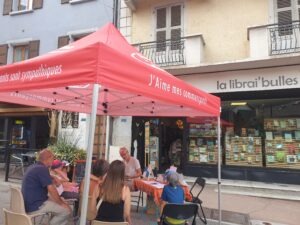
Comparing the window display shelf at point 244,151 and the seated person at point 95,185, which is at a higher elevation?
the window display shelf at point 244,151

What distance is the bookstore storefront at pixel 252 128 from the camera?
10.3m

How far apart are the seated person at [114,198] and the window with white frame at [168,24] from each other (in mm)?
8759

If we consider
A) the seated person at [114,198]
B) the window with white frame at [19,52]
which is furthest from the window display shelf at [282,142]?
the window with white frame at [19,52]

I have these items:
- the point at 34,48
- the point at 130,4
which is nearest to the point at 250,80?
the point at 130,4

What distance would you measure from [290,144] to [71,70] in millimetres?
8847

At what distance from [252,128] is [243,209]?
12.4 feet

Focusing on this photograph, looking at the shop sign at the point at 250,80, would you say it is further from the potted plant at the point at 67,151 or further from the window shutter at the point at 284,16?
the potted plant at the point at 67,151

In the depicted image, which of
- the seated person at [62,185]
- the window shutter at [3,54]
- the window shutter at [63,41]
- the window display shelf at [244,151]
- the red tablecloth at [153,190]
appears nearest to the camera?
the seated person at [62,185]

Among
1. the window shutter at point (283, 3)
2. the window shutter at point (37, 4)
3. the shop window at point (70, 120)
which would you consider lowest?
the shop window at point (70, 120)

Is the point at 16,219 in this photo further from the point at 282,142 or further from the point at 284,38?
the point at 284,38

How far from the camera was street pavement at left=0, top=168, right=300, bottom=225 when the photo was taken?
6824 millimetres

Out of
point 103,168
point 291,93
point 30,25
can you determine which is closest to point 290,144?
point 291,93

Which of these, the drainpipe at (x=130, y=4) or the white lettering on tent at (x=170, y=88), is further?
the drainpipe at (x=130, y=4)

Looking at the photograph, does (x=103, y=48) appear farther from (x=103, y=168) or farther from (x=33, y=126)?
(x=33, y=126)
